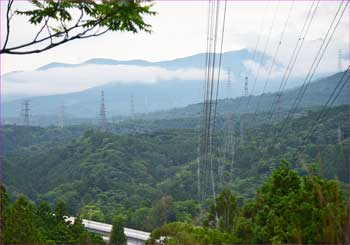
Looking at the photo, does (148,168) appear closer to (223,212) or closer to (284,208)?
(223,212)

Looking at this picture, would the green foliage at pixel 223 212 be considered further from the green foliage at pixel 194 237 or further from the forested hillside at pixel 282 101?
the forested hillside at pixel 282 101

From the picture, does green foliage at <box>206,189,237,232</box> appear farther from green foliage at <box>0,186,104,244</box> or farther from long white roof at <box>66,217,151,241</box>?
long white roof at <box>66,217,151,241</box>

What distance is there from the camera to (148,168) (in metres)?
57.3

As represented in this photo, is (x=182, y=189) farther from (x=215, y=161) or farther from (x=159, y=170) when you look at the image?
(x=159, y=170)

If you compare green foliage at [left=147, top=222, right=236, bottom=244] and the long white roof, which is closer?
green foliage at [left=147, top=222, right=236, bottom=244]

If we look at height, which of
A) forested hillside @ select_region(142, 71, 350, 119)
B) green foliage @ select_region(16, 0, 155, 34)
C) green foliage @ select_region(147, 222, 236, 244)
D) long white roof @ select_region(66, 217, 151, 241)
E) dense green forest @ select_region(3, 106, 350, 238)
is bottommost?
long white roof @ select_region(66, 217, 151, 241)

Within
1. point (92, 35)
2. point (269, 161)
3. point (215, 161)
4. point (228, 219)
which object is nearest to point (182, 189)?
point (215, 161)

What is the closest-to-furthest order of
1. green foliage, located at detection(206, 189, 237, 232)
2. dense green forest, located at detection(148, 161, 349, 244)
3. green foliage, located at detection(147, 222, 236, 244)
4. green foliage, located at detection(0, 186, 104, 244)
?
dense green forest, located at detection(148, 161, 349, 244)
green foliage, located at detection(147, 222, 236, 244)
green foliage, located at detection(0, 186, 104, 244)
green foliage, located at detection(206, 189, 237, 232)

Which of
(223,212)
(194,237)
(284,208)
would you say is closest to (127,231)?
(223,212)

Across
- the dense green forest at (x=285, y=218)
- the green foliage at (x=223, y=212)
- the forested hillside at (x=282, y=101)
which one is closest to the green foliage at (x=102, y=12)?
the dense green forest at (x=285, y=218)

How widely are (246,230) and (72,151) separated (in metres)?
51.4

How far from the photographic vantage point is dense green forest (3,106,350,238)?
4081cm

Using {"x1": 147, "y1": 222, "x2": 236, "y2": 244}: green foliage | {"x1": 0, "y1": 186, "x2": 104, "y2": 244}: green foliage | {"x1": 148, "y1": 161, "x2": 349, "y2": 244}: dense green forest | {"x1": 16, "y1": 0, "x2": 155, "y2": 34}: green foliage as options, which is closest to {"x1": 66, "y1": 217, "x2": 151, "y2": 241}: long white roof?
{"x1": 0, "y1": 186, "x2": 104, "y2": 244}: green foliage

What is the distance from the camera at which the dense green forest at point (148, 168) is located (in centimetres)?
4081
